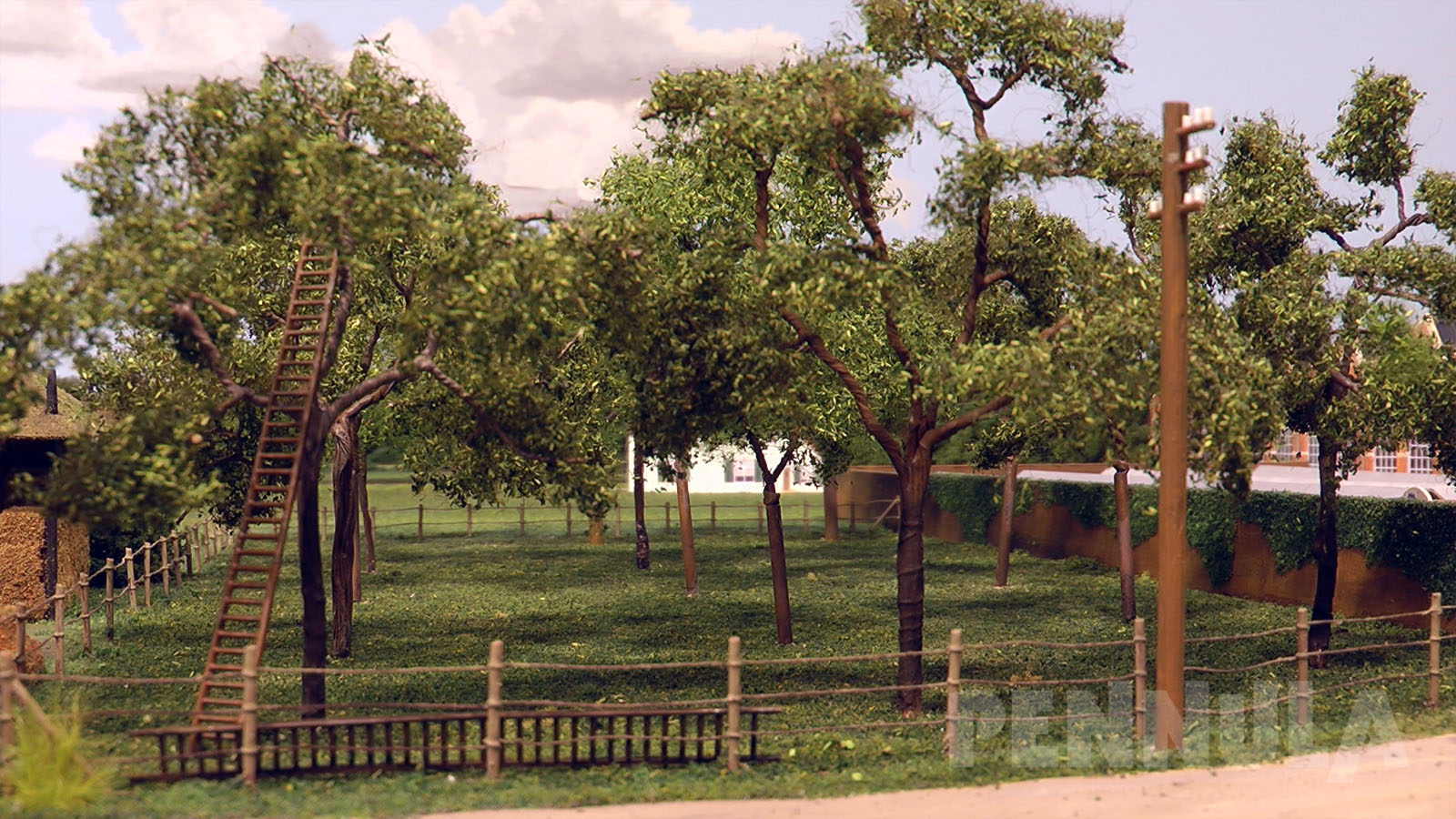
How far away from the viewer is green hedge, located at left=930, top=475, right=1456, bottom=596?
896 inches

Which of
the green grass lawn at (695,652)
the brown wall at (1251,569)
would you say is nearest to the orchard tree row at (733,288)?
the green grass lawn at (695,652)

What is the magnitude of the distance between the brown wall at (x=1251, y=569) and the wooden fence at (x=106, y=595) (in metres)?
21.9

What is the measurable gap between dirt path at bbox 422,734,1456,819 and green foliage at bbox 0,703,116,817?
2.94 meters

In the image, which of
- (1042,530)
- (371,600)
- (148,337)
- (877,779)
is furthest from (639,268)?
(1042,530)

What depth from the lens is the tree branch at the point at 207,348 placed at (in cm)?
1456

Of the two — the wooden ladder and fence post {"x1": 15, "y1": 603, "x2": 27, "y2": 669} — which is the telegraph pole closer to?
the wooden ladder

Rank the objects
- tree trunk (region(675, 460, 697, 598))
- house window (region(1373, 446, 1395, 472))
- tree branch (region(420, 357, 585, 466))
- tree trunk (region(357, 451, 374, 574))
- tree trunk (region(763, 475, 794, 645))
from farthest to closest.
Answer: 1. house window (region(1373, 446, 1395, 472))
2. tree trunk (region(357, 451, 374, 574))
3. tree trunk (region(675, 460, 697, 598))
4. tree trunk (region(763, 475, 794, 645))
5. tree branch (region(420, 357, 585, 466))

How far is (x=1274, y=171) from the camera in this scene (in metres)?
19.3

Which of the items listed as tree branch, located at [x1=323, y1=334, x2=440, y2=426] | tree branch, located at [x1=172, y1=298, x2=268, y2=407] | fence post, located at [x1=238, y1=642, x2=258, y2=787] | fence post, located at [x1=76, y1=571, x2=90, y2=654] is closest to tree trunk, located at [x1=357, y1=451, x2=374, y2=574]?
fence post, located at [x1=76, y1=571, x2=90, y2=654]

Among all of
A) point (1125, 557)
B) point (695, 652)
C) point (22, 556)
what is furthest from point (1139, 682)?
point (22, 556)

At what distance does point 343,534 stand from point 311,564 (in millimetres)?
5891

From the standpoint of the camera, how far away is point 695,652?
2206 centimetres

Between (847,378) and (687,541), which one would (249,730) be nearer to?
(847,378)

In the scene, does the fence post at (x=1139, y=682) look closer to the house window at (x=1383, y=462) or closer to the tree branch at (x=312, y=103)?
the tree branch at (x=312, y=103)
